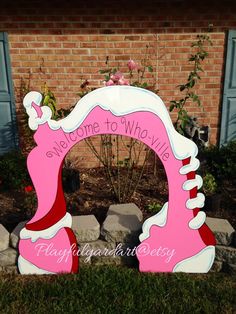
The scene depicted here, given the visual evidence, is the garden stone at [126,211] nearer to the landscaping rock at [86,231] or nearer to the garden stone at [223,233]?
the landscaping rock at [86,231]

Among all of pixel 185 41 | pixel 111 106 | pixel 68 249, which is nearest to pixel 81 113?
pixel 111 106

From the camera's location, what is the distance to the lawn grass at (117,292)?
2703 millimetres

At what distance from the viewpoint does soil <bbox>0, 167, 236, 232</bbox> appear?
3686mm

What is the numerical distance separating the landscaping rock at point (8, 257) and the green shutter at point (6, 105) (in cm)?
235

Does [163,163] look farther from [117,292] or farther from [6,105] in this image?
[6,105]

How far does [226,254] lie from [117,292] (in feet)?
3.29

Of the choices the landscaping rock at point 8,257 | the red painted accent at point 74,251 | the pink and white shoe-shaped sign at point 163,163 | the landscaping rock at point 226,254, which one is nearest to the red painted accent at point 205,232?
the pink and white shoe-shaped sign at point 163,163

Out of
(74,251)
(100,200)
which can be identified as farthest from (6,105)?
(74,251)

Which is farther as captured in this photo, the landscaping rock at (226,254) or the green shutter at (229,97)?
the green shutter at (229,97)

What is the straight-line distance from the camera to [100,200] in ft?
13.3

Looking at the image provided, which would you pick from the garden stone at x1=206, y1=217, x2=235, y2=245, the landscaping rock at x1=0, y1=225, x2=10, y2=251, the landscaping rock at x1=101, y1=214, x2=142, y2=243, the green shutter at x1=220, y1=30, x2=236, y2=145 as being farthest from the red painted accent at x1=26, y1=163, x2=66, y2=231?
the green shutter at x1=220, y1=30, x2=236, y2=145

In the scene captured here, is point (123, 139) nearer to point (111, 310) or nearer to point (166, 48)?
point (166, 48)

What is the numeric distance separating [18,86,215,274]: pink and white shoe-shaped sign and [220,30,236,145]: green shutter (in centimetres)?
253

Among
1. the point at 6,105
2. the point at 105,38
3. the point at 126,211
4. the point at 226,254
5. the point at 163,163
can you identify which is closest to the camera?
the point at 163,163
